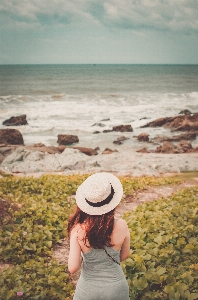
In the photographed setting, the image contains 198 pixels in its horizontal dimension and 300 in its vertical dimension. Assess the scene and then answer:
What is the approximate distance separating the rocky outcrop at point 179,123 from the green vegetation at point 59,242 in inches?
853

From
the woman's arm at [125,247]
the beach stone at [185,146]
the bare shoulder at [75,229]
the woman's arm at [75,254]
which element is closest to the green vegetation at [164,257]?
the woman's arm at [125,247]

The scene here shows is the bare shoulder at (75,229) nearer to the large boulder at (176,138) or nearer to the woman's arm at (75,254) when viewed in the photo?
the woman's arm at (75,254)

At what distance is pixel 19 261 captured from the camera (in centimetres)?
512

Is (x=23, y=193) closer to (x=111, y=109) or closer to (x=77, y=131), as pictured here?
(x=77, y=131)

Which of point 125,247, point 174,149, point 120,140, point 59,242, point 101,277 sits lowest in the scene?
point 120,140

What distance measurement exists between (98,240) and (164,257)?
2352mm

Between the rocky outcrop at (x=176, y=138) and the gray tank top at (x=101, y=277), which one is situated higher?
the gray tank top at (x=101, y=277)

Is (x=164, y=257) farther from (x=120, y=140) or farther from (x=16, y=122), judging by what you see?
(x=16, y=122)

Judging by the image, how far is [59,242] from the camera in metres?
6.10

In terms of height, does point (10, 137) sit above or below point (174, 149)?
above

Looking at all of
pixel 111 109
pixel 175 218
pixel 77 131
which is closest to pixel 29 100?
pixel 111 109

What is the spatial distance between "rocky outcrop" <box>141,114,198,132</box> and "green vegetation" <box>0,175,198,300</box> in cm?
2167

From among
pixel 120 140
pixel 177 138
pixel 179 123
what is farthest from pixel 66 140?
pixel 179 123

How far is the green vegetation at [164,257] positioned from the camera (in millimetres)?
3793
